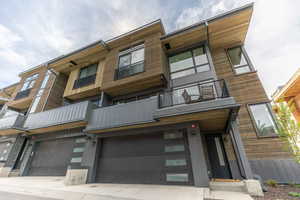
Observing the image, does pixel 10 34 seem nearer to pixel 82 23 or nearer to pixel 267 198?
pixel 82 23

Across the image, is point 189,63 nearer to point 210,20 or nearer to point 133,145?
point 210,20

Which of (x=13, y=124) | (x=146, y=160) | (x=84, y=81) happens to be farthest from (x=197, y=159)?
(x=13, y=124)

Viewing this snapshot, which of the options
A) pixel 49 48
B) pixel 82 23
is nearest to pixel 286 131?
pixel 82 23

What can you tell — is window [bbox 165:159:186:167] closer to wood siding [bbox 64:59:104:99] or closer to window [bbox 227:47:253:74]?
window [bbox 227:47:253:74]

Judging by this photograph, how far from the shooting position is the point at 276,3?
662cm

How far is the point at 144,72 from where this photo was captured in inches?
284

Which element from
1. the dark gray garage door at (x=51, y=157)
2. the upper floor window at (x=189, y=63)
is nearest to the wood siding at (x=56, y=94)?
the dark gray garage door at (x=51, y=157)

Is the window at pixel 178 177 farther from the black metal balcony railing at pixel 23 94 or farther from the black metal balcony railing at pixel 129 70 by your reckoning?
the black metal balcony railing at pixel 23 94

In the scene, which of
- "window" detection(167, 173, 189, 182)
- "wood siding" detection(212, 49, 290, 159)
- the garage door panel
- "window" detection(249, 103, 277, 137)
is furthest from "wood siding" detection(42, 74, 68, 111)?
"window" detection(249, 103, 277, 137)

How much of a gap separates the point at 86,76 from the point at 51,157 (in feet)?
22.0

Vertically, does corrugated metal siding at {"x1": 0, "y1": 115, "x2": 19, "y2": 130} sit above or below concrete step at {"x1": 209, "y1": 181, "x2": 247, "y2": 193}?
above

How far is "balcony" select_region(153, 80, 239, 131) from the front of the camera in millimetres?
4535

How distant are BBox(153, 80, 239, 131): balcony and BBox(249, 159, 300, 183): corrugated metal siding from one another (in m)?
2.37

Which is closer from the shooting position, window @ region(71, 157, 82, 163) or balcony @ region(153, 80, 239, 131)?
balcony @ region(153, 80, 239, 131)
